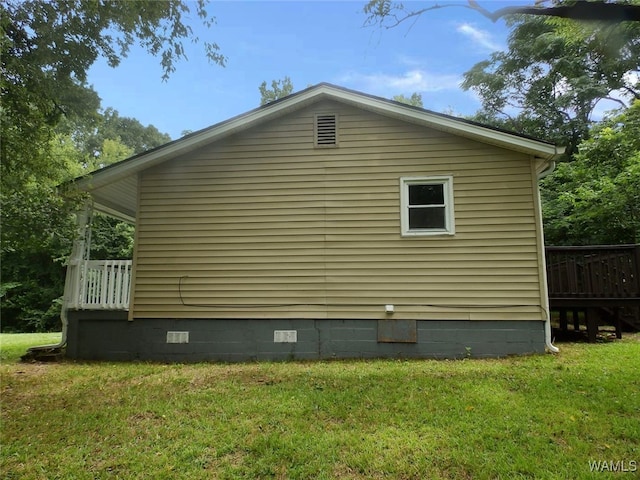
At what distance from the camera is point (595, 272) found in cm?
748

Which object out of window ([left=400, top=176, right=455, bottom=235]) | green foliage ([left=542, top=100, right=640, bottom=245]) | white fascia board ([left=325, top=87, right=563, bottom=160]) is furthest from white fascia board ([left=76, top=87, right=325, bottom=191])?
green foliage ([left=542, top=100, right=640, bottom=245])

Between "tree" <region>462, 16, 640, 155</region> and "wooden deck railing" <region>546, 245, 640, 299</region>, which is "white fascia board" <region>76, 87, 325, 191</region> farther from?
"tree" <region>462, 16, 640, 155</region>

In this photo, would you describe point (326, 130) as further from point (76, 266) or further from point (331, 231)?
point (76, 266)

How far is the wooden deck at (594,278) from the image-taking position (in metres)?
7.21

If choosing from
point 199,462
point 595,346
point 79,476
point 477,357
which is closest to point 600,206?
point 595,346

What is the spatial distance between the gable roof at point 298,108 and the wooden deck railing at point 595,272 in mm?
2160

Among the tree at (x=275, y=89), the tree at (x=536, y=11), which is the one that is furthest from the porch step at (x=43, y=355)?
the tree at (x=275, y=89)

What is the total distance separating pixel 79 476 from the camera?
2.93m

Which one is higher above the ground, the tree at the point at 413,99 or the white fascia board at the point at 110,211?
the tree at the point at 413,99

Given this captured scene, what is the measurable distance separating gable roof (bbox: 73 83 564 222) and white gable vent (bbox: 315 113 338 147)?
333mm

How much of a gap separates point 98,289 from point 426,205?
20.4ft

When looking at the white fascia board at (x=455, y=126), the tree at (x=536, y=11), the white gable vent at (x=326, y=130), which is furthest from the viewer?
the white gable vent at (x=326, y=130)

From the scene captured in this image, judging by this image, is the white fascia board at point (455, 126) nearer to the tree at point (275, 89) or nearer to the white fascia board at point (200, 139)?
the white fascia board at point (200, 139)

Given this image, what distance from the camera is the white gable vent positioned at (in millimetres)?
6992
